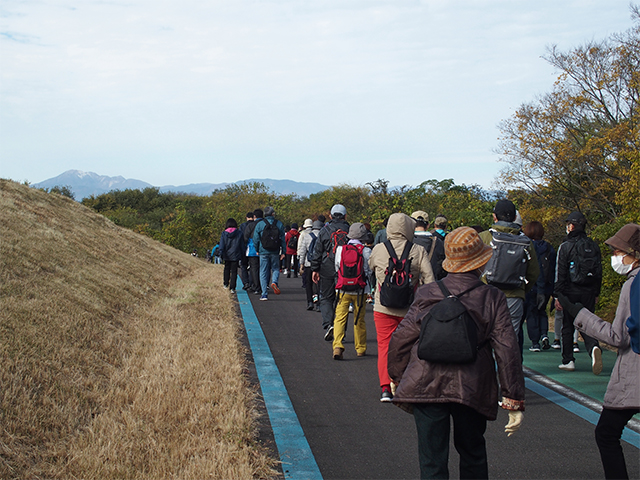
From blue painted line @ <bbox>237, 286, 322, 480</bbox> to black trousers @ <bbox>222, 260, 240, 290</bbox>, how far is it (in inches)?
229

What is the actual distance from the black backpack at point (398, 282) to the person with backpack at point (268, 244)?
25.3ft

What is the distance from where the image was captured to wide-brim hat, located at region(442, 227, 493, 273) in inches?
138

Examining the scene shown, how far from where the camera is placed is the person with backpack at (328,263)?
9.12 meters

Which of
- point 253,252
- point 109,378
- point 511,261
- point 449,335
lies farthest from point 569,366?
point 253,252

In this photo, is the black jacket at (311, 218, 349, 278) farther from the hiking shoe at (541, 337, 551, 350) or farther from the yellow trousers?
the hiking shoe at (541, 337, 551, 350)

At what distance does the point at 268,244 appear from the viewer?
45.4ft

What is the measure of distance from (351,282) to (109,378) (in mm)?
3218

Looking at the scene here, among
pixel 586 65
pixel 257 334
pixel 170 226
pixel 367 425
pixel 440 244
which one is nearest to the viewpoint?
pixel 367 425

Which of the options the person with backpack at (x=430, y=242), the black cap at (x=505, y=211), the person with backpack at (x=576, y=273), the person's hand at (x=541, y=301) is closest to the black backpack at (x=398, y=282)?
the black cap at (x=505, y=211)

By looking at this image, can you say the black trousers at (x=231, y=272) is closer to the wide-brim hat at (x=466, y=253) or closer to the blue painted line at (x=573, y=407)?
the blue painted line at (x=573, y=407)

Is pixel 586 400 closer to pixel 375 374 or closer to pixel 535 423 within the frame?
pixel 535 423

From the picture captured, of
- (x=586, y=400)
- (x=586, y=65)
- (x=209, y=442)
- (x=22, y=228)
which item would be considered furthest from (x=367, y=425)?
(x=586, y=65)

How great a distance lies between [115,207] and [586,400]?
7961cm

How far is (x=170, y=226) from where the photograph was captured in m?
44.0
